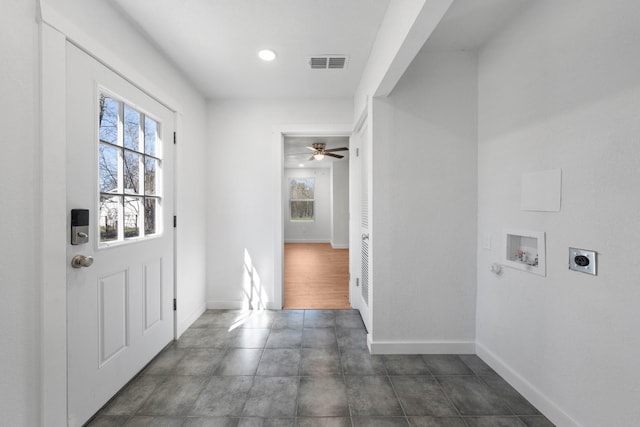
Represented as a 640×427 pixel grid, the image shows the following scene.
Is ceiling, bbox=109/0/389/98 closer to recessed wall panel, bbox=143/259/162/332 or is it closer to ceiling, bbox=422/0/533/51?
ceiling, bbox=422/0/533/51

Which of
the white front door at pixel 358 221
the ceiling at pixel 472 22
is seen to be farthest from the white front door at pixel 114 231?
the ceiling at pixel 472 22

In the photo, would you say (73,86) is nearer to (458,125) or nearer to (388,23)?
(388,23)

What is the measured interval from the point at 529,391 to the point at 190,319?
9.30 feet

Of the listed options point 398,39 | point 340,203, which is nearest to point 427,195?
point 398,39

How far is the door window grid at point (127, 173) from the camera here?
5.34 feet

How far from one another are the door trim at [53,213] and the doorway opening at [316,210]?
307 cm

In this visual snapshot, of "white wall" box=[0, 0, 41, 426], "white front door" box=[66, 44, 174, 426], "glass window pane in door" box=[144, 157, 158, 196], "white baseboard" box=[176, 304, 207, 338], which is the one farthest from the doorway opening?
"white wall" box=[0, 0, 41, 426]

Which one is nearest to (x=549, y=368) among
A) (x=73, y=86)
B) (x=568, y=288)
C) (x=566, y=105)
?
(x=568, y=288)

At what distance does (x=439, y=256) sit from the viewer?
7.16 ft

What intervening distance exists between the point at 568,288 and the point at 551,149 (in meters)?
0.79

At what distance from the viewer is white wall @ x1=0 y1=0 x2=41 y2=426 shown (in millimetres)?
1101

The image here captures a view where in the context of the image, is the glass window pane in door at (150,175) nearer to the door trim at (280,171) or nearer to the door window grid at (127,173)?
the door window grid at (127,173)

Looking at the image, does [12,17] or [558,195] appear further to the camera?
[558,195]

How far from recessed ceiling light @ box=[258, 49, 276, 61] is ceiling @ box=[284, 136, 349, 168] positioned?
207cm
